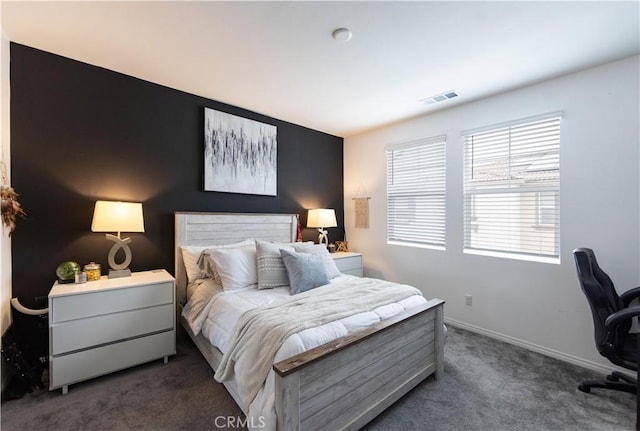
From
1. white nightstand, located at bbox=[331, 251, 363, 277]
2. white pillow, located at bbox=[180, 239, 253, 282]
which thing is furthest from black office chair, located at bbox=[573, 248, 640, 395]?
white pillow, located at bbox=[180, 239, 253, 282]

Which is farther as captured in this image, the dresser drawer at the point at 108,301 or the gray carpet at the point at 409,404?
the dresser drawer at the point at 108,301

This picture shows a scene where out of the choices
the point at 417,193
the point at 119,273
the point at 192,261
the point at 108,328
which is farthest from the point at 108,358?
the point at 417,193

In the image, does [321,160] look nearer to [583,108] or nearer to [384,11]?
[384,11]

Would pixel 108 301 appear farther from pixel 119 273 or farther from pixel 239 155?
pixel 239 155

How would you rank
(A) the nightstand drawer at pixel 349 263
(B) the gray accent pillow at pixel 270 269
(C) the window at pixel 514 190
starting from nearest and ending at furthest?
(B) the gray accent pillow at pixel 270 269 < (C) the window at pixel 514 190 < (A) the nightstand drawer at pixel 349 263

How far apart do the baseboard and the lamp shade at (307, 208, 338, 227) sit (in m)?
1.95

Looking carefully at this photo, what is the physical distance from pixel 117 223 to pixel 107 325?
2.65 ft

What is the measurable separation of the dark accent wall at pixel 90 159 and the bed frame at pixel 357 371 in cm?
127

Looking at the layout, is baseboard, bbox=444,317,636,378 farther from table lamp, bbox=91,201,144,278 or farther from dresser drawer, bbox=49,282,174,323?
table lamp, bbox=91,201,144,278

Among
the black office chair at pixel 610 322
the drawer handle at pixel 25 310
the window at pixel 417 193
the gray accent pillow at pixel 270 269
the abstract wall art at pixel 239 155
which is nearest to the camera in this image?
the black office chair at pixel 610 322

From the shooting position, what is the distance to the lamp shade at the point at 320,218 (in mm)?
4023

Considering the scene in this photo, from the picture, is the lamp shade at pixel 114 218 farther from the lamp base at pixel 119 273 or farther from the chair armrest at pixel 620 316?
the chair armrest at pixel 620 316

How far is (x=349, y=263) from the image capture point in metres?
4.00

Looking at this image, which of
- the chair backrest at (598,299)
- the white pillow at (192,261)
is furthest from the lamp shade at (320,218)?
the chair backrest at (598,299)
